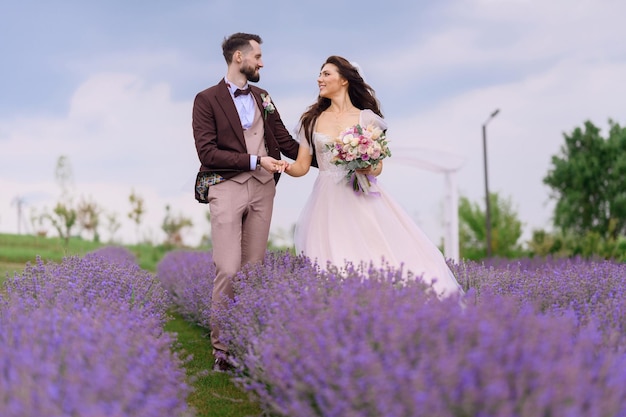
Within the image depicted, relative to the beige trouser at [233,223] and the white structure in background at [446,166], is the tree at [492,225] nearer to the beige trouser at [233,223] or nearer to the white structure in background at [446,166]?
the white structure in background at [446,166]

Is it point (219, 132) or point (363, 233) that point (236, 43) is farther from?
point (363, 233)

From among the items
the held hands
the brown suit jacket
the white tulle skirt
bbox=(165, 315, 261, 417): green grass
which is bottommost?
bbox=(165, 315, 261, 417): green grass

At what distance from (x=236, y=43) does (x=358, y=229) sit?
6.59ft

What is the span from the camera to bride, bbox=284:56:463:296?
5422 mm

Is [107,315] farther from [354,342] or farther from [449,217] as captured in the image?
[449,217]

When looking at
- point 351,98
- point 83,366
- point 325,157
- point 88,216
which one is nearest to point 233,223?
point 325,157

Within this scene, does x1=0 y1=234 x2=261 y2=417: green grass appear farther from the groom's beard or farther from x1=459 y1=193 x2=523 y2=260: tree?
x1=459 y1=193 x2=523 y2=260: tree

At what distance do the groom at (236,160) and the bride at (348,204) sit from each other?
33cm

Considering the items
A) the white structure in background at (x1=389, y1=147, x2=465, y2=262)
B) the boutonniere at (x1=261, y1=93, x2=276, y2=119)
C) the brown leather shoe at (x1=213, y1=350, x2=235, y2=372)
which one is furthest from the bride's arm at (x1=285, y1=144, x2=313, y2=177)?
the white structure in background at (x1=389, y1=147, x2=465, y2=262)

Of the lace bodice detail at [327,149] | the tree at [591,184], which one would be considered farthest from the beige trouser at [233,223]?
the tree at [591,184]

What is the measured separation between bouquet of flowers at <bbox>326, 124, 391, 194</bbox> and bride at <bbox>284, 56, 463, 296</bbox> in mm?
17

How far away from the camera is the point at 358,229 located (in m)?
5.50

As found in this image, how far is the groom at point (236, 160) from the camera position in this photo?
568 centimetres

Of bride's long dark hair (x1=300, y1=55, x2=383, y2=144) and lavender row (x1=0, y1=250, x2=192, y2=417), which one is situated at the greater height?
bride's long dark hair (x1=300, y1=55, x2=383, y2=144)
